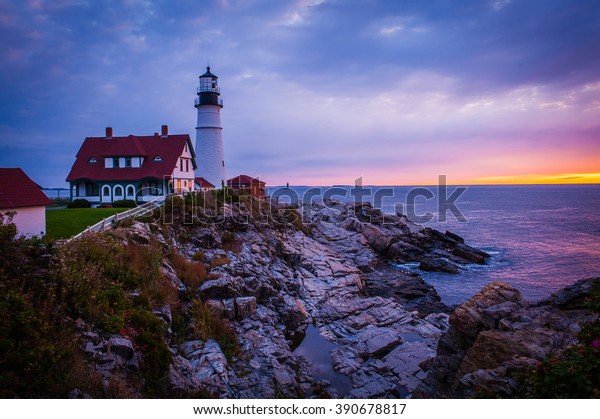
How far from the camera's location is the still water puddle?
504 inches

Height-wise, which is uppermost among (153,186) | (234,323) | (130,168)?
(130,168)

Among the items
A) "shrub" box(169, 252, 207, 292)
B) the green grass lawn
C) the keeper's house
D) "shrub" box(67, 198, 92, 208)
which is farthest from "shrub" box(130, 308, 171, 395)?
the keeper's house

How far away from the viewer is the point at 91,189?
33062 mm

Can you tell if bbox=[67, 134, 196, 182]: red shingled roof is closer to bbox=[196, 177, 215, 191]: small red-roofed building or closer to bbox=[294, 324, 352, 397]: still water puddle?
bbox=[196, 177, 215, 191]: small red-roofed building

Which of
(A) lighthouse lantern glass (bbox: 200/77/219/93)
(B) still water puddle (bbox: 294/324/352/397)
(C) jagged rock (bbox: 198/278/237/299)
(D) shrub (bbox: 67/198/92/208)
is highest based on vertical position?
(A) lighthouse lantern glass (bbox: 200/77/219/93)

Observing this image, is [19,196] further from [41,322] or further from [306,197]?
[306,197]

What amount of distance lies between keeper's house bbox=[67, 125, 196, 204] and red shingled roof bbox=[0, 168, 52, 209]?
17.5 m

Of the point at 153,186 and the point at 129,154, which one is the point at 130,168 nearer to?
the point at 129,154

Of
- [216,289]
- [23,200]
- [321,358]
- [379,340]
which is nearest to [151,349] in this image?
[216,289]

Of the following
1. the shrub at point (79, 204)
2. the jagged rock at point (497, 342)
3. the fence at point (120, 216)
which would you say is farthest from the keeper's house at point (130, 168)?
the jagged rock at point (497, 342)

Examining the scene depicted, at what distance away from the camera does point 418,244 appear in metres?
36.9

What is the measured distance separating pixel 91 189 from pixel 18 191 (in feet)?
67.8

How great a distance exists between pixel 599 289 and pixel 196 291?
1224cm

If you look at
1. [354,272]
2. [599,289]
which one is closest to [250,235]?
[354,272]
